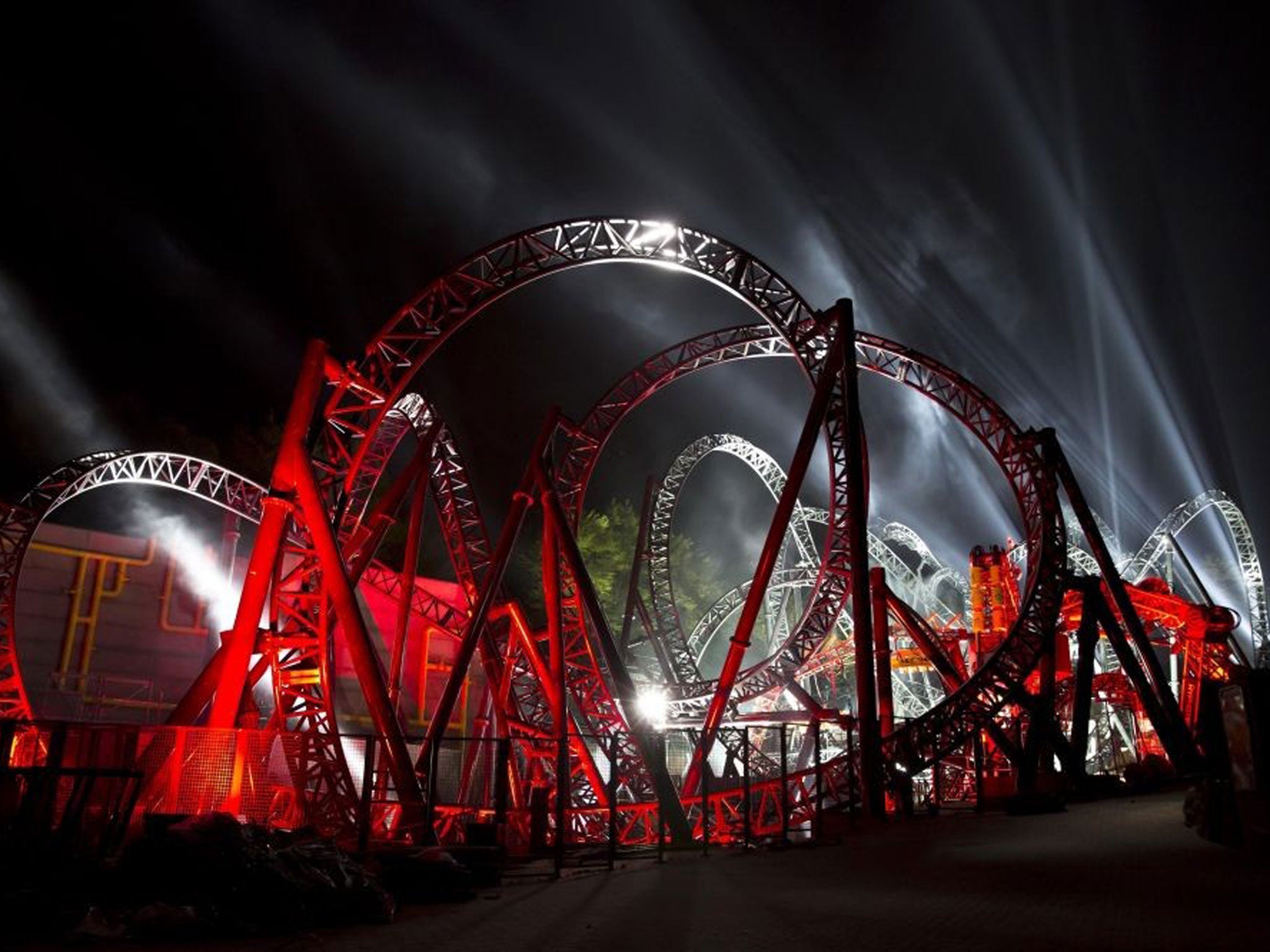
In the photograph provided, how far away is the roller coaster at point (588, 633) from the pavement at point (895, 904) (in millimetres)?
1594

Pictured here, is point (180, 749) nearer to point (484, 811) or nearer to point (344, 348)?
point (484, 811)

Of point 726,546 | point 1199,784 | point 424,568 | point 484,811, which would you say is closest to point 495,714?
point 484,811

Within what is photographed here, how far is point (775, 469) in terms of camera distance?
30.2 m

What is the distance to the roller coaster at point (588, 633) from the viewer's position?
465 inches

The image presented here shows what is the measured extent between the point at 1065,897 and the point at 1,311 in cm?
3371

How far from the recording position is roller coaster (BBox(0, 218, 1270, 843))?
1181 centimetres

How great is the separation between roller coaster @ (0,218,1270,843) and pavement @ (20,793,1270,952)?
159cm

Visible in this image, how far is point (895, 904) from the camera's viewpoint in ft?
20.8

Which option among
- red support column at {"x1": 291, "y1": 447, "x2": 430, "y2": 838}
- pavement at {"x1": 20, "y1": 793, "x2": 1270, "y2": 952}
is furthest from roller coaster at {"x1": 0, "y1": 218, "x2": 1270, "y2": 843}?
pavement at {"x1": 20, "y1": 793, "x2": 1270, "y2": 952}

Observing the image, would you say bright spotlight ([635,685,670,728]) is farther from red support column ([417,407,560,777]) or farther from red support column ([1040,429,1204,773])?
red support column ([1040,429,1204,773])

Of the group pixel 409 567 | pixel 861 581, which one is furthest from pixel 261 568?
pixel 861 581

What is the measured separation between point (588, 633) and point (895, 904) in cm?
1174

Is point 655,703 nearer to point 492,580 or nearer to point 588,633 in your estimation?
point 588,633

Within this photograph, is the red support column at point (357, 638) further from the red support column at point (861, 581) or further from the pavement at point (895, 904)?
the red support column at point (861, 581)
